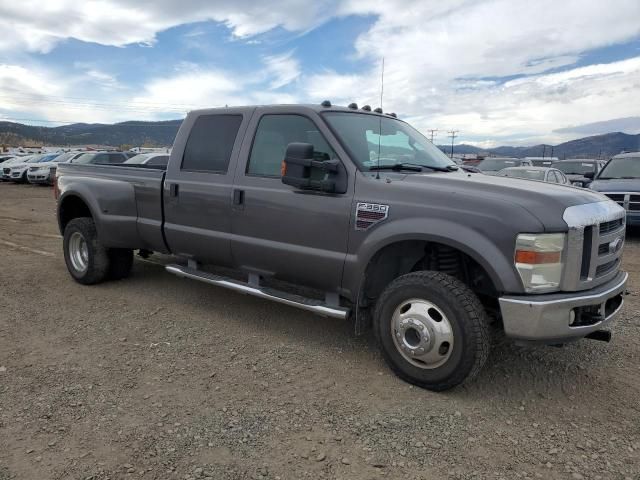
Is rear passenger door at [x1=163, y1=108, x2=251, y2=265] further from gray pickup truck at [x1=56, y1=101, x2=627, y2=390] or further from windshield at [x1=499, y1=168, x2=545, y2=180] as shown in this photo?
windshield at [x1=499, y1=168, x2=545, y2=180]

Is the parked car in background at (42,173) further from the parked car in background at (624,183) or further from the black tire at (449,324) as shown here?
the black tire at (449,324)

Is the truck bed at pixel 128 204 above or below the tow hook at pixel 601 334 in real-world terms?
above

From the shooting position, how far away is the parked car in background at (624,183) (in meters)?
9.26

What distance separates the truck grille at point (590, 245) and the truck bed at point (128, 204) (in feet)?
12.3

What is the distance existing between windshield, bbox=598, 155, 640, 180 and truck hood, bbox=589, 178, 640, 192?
0.35 m

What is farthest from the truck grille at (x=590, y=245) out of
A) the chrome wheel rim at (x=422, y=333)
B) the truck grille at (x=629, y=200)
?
the truck grille at (x=629, y=200)

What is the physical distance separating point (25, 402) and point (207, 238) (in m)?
1.99

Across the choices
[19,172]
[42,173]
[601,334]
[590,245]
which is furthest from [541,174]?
[19,172]

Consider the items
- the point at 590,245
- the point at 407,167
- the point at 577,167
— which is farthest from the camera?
the point at 577,167

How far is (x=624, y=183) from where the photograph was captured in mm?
9672

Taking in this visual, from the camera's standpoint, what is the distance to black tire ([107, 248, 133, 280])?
231 inches

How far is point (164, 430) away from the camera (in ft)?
9.57

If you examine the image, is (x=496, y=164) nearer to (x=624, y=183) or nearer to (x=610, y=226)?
(x=624, y=183)

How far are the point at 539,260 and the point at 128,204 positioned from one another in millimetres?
4143
